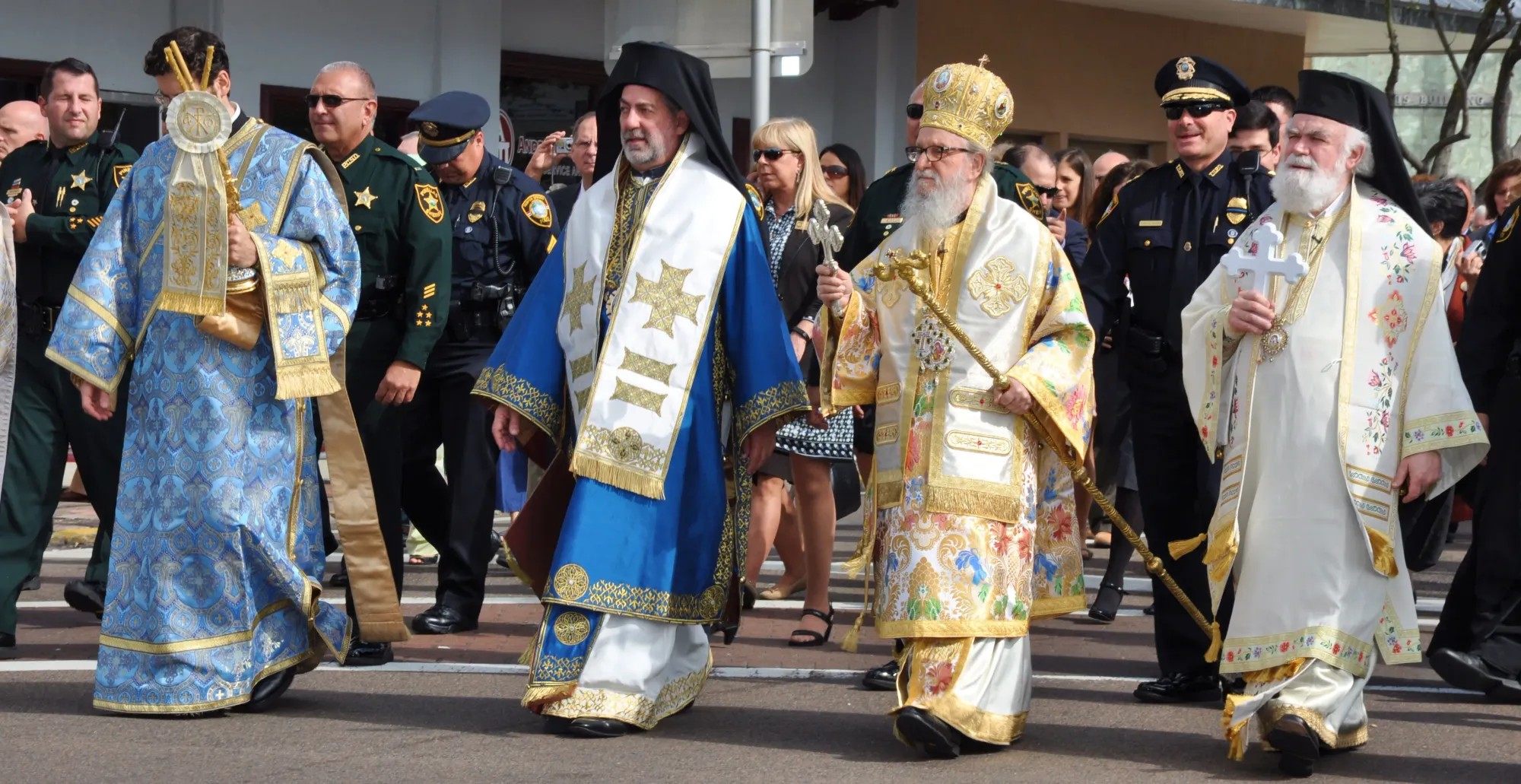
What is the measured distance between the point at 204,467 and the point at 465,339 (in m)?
2.11

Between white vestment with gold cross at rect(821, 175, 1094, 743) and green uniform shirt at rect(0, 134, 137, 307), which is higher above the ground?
green uniform shirt at rect(0, 134, 137, 307)

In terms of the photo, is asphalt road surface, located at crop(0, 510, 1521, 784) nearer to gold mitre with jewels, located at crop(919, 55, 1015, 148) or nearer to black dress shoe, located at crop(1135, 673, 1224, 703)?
black dress shoe, located at crop(1135, 673, 1224, 703)

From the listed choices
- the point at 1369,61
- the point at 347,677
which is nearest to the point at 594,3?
the point at 347,677

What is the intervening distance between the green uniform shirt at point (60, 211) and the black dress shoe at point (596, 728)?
12.0ft

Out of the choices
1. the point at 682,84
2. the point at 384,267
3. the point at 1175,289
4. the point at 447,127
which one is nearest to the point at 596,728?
the point at 682,84

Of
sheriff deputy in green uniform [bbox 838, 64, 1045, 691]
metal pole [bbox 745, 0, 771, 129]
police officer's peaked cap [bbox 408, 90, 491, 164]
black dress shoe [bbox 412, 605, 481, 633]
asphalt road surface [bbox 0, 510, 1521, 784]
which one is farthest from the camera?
metal pole [bbox 745, 0, 771, 129]

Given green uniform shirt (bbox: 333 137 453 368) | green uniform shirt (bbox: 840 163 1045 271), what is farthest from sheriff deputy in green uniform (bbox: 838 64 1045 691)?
green uniform shirt (bbox: 333 137 453 368)

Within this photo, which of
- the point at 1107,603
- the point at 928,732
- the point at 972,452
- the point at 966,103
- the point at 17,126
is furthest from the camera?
the point at 17,126

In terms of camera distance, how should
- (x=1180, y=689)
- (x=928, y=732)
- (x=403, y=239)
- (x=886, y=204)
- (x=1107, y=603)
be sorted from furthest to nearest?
(x=1107, y=603)
(x=886, y=204)
(x=403, y=239)
(x=1180, y=689)
(x=928, y=732)

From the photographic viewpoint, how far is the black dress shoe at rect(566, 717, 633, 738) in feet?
20.1

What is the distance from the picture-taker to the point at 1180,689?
6938 millimetres

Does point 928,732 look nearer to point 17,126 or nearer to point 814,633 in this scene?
point 814,633

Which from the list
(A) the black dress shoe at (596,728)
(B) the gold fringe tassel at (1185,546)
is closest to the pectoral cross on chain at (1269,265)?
(B) the gold fringe tassel at (1185,546)

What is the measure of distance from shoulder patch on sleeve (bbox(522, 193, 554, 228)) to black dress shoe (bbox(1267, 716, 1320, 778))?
165 inches
